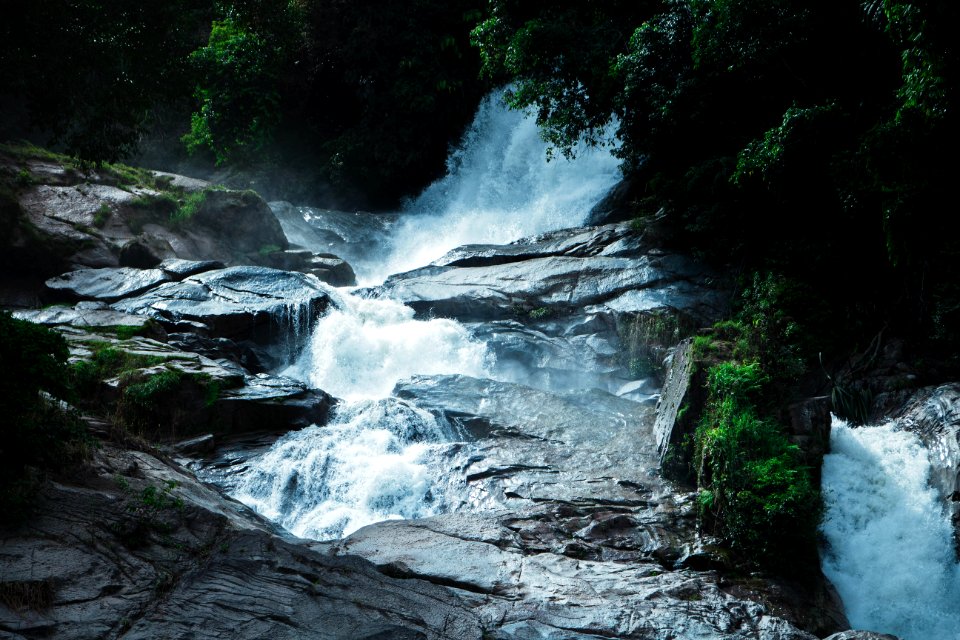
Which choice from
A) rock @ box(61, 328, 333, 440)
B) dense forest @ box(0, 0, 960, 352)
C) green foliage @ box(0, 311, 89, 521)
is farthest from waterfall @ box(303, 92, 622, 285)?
green foliage @ box(0, 311, 89, 521)

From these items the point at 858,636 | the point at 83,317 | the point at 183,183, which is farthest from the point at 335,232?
the point at 858,636

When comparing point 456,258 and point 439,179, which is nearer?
point 456,258

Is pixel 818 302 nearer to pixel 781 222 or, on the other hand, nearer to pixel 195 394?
pixel 781 222

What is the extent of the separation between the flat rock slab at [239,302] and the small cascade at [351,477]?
4.22 meters

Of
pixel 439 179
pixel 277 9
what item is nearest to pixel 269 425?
pixel 277 9

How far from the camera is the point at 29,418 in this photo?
277 inches

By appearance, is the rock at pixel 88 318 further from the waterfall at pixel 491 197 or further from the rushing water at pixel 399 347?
the waterfall at pixel 491 197

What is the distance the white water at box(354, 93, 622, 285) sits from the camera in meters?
21.6

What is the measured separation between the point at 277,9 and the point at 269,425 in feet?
23.8

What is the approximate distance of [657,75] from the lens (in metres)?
15.4

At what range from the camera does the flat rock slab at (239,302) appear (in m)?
15.1

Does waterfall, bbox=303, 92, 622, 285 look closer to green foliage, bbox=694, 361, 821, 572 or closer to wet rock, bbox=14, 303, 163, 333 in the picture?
wet rock, bbox=14, 303, 163, 333

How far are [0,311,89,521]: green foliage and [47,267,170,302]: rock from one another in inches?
346

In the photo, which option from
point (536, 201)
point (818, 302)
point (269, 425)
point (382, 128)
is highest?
point (382, 128)
